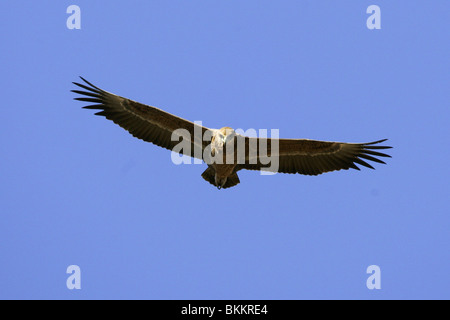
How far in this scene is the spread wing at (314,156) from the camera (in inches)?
589

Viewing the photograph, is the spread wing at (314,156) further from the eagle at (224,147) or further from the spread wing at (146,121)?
the spread wing at (146,121)

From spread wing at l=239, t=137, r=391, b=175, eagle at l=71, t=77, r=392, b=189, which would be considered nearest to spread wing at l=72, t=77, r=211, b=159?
eagle at l=71, t=77, r=392, b=189

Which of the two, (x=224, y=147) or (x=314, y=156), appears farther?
(x=314, y=156)

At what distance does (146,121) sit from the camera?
14.9m

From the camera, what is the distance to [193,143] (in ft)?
49.7

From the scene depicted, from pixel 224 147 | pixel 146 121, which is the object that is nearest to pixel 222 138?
pixel 224 147

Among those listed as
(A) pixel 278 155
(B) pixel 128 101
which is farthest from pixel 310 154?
(B) pixel 128 101

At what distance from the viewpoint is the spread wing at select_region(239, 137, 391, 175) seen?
15.0 meters

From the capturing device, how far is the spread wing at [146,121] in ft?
48.0

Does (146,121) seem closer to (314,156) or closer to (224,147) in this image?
(224,147)

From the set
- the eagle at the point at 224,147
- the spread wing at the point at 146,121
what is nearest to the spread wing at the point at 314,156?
the eagle at the point at 224,147

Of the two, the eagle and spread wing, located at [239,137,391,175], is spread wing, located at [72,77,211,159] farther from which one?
spread wing, located at [239,137,391,175]

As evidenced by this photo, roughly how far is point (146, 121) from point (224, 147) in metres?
1.95
